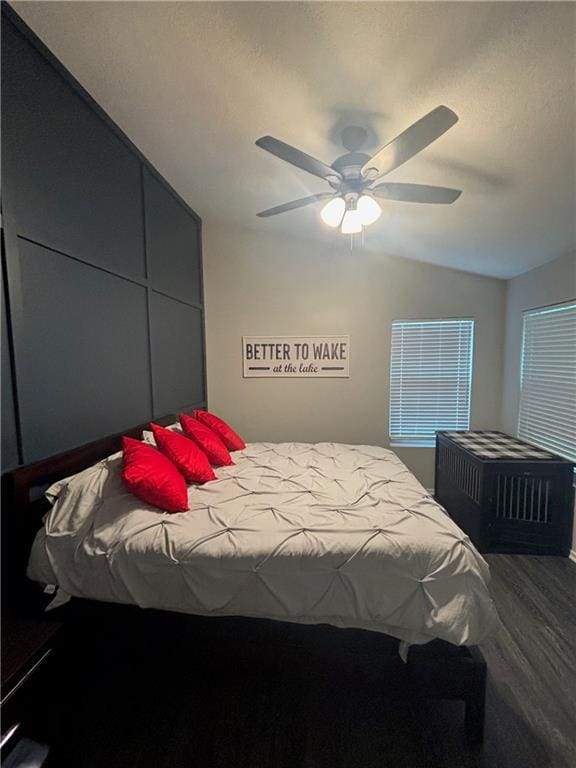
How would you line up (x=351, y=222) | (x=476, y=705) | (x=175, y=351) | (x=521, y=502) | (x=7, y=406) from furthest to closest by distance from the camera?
(x=175, y=351) → (x=521, y=502) → (x=351, y=222) → (x=7, y=406) → (x=476, y=705)

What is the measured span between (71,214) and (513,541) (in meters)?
3.60

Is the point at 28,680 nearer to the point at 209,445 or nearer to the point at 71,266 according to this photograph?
the point at 209,445

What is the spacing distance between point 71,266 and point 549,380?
3.46 m

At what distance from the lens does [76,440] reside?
176cm

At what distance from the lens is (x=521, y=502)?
2.46 m

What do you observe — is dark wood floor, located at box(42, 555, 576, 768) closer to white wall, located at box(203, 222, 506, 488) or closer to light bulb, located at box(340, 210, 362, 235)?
light bulb, located at box(340, 210, 362, 235)

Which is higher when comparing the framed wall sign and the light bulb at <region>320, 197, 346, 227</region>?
the light bulb at <region>320, 197, 346, 227</region>

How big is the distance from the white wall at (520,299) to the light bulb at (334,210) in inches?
75.1

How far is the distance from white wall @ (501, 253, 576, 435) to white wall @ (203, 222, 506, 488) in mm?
103

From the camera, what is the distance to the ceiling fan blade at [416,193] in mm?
1638

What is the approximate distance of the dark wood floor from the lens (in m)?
1.22

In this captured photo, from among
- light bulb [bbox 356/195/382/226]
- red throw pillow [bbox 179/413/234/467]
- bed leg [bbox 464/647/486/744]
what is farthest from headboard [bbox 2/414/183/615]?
light bulb [bbox 356/195/382/226]

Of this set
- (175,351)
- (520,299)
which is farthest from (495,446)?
(175,351)

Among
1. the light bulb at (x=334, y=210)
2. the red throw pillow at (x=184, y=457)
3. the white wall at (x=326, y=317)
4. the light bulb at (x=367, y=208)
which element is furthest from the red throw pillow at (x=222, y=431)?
the light bulb at (x=367, y=208)
